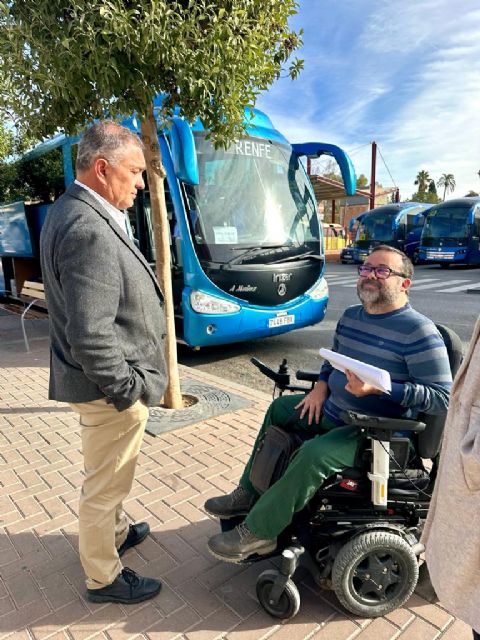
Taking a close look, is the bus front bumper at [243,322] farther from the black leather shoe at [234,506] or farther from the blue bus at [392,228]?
the blue bus at [392,228]

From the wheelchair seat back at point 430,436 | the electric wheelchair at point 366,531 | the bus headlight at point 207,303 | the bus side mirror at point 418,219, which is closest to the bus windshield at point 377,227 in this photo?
the bus side mirror at point 418,219

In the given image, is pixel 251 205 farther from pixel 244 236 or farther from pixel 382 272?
pixel 382 272

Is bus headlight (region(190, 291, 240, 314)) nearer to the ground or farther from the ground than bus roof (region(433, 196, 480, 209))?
nearer to the ground

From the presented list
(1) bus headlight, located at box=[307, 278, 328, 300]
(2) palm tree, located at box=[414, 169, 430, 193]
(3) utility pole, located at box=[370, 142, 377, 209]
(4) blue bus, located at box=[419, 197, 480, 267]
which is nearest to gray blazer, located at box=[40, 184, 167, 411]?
(1) bus headlight, located at box=[307, 278, 328, 300]

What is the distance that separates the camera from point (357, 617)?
2.01 meters

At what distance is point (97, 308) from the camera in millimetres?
1703

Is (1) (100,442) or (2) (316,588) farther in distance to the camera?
(2) (316,588)

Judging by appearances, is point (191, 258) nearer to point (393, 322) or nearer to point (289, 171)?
point (289, 171)

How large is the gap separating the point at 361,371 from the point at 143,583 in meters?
1.42

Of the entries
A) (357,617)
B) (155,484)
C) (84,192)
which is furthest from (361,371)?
(155,484)

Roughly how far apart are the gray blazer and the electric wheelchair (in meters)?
0.89

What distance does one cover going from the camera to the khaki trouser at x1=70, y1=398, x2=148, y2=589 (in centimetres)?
193

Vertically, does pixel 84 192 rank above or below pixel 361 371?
above

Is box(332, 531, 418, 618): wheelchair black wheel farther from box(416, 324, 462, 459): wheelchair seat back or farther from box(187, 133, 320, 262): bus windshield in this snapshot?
box(187, 133, 320, 262): bus windshield
